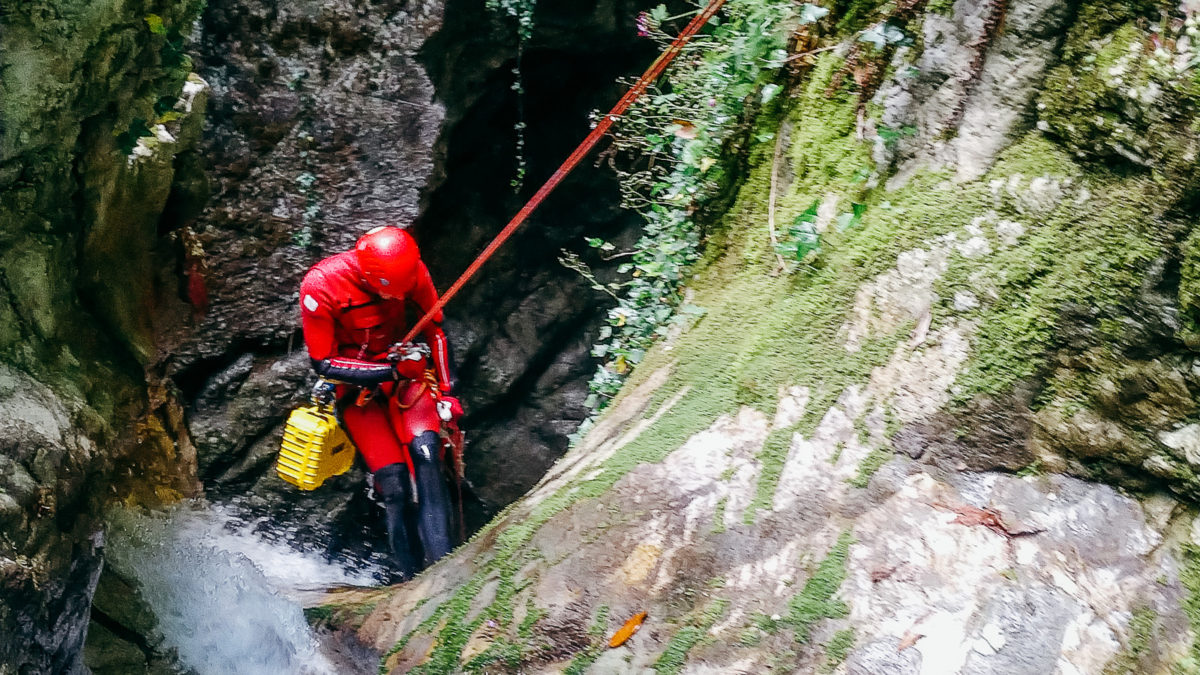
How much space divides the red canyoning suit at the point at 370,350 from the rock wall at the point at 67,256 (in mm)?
969

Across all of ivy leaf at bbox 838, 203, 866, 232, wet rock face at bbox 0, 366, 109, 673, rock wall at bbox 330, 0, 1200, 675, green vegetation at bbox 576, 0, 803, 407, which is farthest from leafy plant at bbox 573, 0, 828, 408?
wet rock face at bbox 0, 366, 109, 673

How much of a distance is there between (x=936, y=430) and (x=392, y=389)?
10.9 ft

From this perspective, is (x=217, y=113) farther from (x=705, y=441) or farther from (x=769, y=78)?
(x=705, y=441)

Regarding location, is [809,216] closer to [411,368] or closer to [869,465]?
[869,465]

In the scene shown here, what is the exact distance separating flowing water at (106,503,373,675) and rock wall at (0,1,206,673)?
1.80 feet

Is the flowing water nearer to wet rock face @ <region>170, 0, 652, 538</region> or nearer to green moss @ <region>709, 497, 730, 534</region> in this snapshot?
wet rock face @ <region>170, 0, 652, 538</region>

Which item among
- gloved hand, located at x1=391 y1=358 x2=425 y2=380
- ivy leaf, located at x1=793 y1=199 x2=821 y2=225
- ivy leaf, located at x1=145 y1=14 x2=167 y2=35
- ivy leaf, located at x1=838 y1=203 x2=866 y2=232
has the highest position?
ivy leaf, located at x1=145 y1=14 x2=167 y2=35

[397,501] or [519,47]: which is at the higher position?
[519,47]

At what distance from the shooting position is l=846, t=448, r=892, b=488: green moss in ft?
6.54

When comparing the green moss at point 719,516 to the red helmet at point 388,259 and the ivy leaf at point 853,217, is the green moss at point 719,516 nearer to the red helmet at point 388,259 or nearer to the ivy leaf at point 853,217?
the ivy leaf at point 853,217

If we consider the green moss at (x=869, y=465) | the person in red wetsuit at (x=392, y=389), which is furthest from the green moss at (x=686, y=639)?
the person in red wetsuit at (x=392, y=389)

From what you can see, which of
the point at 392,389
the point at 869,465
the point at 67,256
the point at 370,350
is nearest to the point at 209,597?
the point at 392,389

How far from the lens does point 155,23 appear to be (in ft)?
10.5

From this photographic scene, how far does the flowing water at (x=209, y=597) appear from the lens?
376cm
